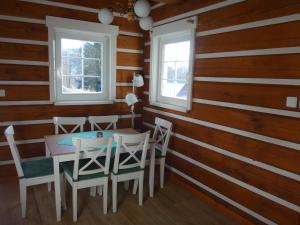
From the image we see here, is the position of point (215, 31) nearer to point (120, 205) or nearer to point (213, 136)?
point (213, 136)

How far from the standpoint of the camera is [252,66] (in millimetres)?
2297

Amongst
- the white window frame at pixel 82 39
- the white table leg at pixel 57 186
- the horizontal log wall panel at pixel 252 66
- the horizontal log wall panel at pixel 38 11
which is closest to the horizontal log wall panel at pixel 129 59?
the white window frame at pixel 82 39

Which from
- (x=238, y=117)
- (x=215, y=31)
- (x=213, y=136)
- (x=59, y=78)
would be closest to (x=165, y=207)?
(x=213, y=136)

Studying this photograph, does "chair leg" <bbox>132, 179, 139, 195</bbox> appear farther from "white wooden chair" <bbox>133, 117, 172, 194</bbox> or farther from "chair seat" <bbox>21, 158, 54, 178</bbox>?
"chair seat" <bbox>21, 158, 54, 178</bbox>

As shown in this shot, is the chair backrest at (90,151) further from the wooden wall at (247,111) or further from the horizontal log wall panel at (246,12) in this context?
the horizontal log wall panel at (246,12)

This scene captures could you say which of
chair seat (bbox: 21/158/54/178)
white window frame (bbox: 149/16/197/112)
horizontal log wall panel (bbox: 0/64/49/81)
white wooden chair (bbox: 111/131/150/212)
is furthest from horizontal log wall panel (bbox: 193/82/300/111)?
horizontal log wall panel (bbox: 0/64/49/81)

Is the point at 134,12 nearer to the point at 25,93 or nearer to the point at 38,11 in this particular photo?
the point at 38,11

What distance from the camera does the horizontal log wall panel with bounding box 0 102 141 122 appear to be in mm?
3207

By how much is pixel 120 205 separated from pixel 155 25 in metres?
2.53

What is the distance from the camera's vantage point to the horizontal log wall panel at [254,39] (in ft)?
6.51

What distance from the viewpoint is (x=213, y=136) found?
9.05ft

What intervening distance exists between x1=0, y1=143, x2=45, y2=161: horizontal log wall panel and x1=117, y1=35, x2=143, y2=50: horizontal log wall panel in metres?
1.89

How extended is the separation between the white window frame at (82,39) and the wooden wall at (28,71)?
0.08m

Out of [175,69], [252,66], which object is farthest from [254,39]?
[175,69]
